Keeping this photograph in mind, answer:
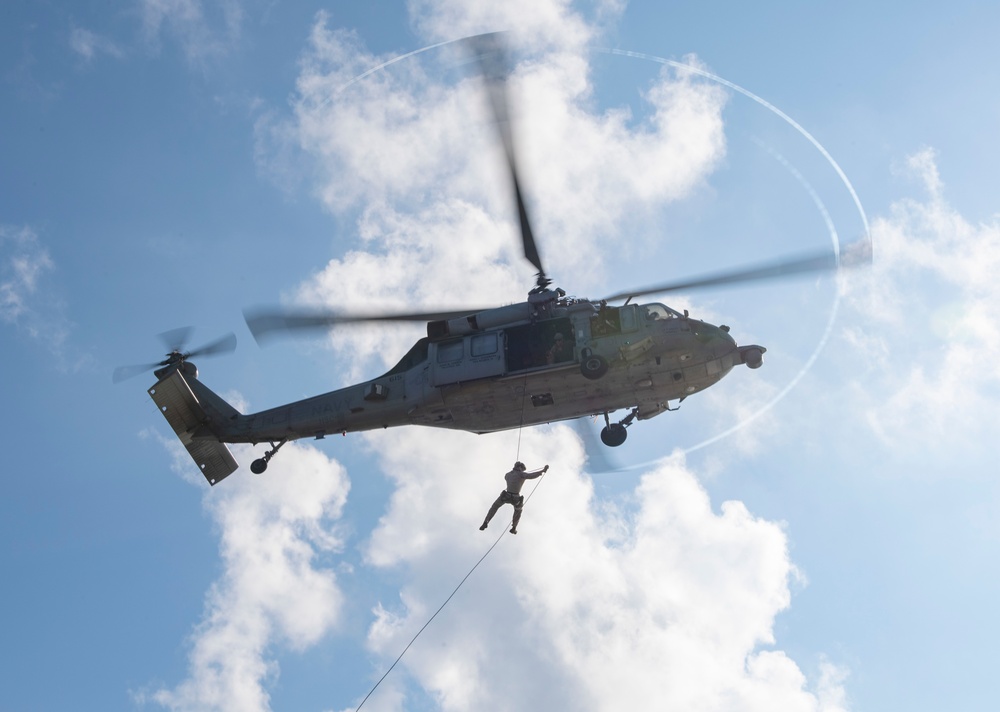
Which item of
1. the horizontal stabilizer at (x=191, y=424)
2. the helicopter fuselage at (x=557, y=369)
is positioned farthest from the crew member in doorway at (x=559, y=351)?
the horizontal stabilizer at (x=191, y=424)

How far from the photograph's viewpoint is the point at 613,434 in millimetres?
24234

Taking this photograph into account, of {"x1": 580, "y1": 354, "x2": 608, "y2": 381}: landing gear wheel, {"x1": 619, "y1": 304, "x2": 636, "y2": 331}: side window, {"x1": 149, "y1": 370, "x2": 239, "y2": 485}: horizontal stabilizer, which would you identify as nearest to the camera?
{"x1": 580, "y1": 354, "x2": 608, "y2": 381}: landing gear wheel

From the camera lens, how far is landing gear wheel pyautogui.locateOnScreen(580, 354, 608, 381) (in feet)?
75.3

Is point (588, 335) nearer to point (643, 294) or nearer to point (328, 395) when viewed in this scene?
point (643, 294)

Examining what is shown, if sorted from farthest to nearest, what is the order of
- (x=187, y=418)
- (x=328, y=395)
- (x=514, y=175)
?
(x=187, y=418), (x=328, y=395), (x=514, y=175)

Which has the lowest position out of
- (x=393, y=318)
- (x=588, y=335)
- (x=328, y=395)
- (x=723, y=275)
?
(x=328, y=395)

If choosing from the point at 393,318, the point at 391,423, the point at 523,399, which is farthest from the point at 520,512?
the point at 393,318

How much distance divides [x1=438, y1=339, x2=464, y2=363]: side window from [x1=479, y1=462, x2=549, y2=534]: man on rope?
3232 millimetres

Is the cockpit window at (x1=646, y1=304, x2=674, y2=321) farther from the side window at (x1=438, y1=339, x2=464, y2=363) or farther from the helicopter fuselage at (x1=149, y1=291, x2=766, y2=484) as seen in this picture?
the side window at (x1=438, y1=339, x2=464, y2=363)

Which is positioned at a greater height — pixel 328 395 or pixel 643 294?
pixel 643 294

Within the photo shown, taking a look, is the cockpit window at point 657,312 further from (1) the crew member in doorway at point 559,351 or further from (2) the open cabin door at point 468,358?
(2) the open cabin door at point 468,358

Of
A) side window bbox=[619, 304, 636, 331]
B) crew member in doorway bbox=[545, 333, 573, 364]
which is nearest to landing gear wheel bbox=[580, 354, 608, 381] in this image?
crew member in doorway bbox=[545, 333, 573, 364]

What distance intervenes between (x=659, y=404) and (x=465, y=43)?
33.1 feet

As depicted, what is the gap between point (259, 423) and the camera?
26891 millimetres
